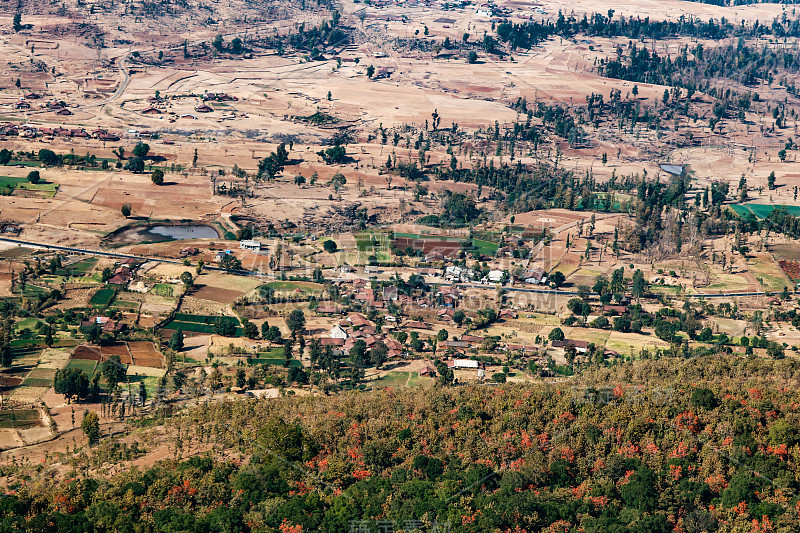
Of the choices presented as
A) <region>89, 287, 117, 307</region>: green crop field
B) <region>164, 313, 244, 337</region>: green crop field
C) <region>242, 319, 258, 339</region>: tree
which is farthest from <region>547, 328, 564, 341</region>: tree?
<region>89, 287, 117, 307</region>: green crop field

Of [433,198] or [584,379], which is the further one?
[433,198]

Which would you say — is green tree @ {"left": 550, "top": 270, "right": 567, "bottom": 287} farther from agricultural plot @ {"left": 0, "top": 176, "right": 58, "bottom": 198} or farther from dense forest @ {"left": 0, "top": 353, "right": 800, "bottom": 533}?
agricultural plot @ {"left": 0, "top": 176, "right": 58, "bottom": 198}

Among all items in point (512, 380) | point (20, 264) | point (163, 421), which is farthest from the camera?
point (20, 264)

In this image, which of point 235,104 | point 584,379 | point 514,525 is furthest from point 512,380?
point 235,104

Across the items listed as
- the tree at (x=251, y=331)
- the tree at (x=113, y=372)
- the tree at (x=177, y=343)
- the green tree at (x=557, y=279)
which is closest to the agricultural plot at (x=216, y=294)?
the tree at (x=251, y=331)

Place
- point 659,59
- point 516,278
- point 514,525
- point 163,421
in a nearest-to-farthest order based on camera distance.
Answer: point 514,525
point 163,421
point 516,278
point 659,59

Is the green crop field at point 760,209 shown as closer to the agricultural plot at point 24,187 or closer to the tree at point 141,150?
the tree at point 141,150

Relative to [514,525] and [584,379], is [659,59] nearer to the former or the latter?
[584,379]
